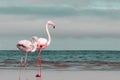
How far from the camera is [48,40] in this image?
2319cm
